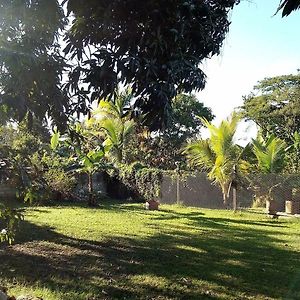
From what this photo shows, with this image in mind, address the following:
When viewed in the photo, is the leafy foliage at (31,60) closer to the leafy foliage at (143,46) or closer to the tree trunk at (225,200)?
the leafy foliage at (143,46)

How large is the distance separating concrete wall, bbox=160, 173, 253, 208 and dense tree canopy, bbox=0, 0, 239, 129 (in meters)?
13.2

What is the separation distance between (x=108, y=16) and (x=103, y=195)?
637 inches

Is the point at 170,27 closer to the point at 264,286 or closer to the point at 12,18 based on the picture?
the point at 12,18

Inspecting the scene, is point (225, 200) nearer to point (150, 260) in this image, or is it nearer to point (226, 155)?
point (226, 155)

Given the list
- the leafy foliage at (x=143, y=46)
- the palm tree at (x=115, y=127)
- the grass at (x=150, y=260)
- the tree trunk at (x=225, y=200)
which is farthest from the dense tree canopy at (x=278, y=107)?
the leafy foliage at (x=143, y=46)

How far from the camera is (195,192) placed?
56.5 feet

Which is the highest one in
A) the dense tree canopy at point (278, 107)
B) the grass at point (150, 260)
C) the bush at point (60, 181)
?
the dense tree canopy at point (278, 107)

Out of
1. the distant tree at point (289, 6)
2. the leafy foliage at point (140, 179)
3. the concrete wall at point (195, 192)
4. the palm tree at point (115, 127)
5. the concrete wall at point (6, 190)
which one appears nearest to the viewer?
the distant tree at point (289, 6)

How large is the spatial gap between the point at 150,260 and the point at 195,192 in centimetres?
1069

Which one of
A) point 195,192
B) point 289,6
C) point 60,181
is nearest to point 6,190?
point 60,181

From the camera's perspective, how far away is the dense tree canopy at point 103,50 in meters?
3.57

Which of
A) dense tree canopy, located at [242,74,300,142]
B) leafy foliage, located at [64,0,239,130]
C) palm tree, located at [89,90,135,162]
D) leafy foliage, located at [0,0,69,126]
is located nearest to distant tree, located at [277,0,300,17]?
leafy foliage, located at [64,0,239,130]

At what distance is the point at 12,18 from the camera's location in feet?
11.8

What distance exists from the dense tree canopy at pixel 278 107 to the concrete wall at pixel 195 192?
13.7 meters
